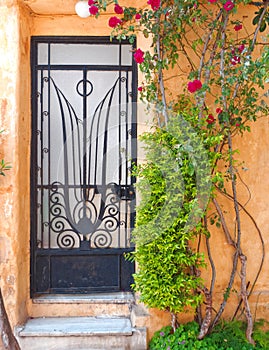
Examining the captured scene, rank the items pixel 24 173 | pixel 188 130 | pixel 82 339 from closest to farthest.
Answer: pixel 188 130 < pixel 82 339 < pixel 24 173

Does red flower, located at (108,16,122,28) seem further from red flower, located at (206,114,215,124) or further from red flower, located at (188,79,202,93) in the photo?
red flower, located at (206,114,215,124)

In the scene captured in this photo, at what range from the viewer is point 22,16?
14.6 ft

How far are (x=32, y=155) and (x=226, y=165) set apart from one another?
1.89 metres

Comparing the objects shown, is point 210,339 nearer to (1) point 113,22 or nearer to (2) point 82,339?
(2) point 82,339

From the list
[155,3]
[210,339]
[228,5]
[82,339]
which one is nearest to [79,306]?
[82,339]

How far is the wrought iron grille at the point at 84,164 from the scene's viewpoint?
4789mm

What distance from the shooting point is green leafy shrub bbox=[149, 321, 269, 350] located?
4.08m

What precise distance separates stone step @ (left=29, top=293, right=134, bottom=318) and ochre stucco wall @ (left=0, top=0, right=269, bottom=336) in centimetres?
10

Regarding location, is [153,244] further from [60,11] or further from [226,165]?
[60,11]

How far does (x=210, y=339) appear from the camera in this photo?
4.14 m

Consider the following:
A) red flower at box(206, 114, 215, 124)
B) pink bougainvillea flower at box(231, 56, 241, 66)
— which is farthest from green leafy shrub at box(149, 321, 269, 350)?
pink bougainvillea flower at box(231, 56, 241, 66)

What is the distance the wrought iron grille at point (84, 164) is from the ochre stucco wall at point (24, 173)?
0.16 meters

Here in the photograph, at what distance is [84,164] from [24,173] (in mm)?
609

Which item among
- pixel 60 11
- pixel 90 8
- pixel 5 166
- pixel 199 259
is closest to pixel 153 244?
pixel 199 259
